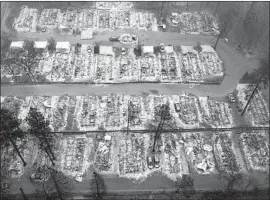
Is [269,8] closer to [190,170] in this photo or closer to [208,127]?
[208,127]

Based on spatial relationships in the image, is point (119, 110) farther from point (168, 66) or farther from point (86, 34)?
point (86, 34)

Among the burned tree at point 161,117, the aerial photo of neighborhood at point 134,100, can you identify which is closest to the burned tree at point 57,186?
the aerial photo of neighborhood at point 134,100

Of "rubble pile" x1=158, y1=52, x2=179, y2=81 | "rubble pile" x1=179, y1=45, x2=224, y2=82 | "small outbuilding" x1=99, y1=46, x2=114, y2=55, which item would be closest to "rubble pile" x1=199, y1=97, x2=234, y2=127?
"rubble pile" x1=179, y1=45, x2=224, y2=82

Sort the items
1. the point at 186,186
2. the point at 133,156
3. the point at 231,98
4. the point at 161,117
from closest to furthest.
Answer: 1. the point at 186,186
2. the point at 133,156
3. the point at 161,117
4. the point at 231,98

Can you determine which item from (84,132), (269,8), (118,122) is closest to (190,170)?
(118,122)

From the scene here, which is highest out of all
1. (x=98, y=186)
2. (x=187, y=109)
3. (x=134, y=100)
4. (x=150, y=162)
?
(x=187, y=109)

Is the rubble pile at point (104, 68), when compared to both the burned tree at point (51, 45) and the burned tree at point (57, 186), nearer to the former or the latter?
the burned tree at point (51, 45)

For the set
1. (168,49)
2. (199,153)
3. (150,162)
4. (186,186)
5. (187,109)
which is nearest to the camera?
(186,186)

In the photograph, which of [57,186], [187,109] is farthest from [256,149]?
[57,186]
